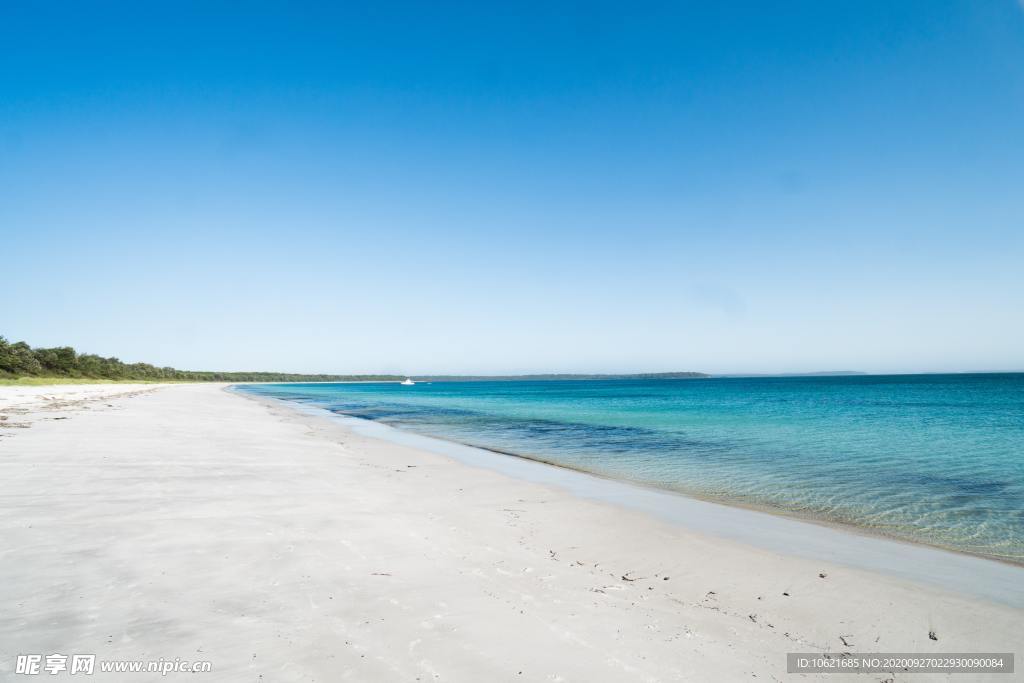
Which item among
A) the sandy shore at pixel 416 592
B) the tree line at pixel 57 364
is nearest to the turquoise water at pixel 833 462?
the sandy shore at pixel 416 592

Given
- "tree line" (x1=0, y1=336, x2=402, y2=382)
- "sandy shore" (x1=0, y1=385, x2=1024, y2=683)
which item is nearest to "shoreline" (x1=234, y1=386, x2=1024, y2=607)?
"sandy shore" (x1=0, y1=385, x2=1024, y2=683)

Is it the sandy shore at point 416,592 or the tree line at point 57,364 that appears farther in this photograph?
the tree line at point 57,364

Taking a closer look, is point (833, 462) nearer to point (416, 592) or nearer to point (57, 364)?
point (416, 592)

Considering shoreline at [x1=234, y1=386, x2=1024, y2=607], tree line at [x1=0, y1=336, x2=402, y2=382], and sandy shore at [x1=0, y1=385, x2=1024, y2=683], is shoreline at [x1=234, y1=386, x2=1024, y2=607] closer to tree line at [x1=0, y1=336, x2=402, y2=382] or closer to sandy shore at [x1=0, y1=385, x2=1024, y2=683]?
sandy shore at [x1=0, y1=385, x2=1024, y2=683]

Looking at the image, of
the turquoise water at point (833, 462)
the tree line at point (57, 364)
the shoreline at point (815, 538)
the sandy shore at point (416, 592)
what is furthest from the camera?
the tree line at point (57, 364)

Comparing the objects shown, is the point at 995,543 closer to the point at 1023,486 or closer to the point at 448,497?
the point at 1023,486

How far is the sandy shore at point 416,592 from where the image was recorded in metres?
4.36

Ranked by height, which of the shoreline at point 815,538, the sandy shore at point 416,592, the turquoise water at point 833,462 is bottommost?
the turquoise water at point 833,462

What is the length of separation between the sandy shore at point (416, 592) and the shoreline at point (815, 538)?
1.66 feet

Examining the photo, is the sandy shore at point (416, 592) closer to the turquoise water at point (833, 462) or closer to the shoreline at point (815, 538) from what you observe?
the shoreline at point (815, 538)

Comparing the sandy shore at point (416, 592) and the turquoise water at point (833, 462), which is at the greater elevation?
the sandy shore at point (416, 592)

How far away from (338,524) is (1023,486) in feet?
58.5

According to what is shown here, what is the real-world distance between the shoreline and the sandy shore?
0.50 m

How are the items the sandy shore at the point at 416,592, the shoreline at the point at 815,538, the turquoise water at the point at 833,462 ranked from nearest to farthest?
the sandy shore at the point at 416,592
the shoreline at the point at 815,538
the turquoise water at the point at 833,462
